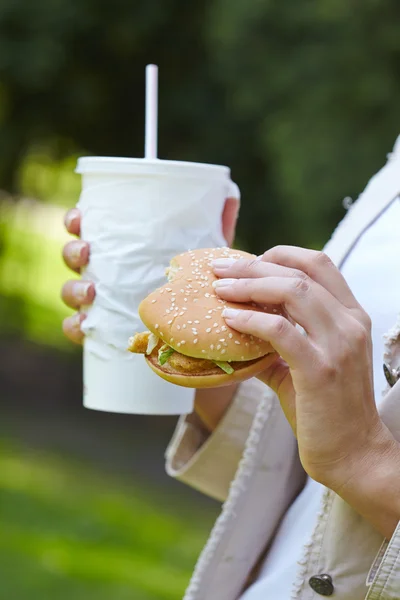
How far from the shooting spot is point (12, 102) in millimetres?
7258

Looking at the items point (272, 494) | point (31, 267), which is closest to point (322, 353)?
point (272, 494)

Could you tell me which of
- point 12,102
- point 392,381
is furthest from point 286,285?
point 12,102

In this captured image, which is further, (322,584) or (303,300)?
(322,584)

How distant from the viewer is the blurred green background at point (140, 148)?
4527 mm

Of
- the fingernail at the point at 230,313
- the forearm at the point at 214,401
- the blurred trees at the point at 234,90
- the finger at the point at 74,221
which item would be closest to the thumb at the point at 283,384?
the fingernail at the point at 230,313

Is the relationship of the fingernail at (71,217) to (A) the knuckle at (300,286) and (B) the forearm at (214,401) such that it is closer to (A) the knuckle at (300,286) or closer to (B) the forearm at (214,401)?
(B) the forearm at (214,401)

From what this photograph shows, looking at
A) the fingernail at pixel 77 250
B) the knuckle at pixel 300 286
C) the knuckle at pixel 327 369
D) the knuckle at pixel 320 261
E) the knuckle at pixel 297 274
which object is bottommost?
the fingernail at pixel 77 250

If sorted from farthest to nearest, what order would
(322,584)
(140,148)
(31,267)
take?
(31,267) → (140,148) → (322,584)

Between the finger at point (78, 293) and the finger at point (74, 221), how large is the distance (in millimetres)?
107

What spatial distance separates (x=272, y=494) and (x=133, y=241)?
0.52 meters

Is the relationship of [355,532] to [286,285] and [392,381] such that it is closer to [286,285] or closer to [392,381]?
[392,381]

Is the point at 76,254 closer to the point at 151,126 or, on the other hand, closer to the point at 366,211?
the point at 151,126

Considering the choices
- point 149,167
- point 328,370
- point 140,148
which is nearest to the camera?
point 328,370

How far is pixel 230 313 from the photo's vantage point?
1171 millimetres
